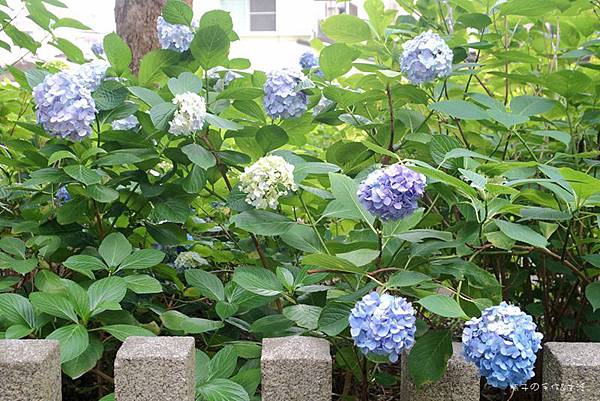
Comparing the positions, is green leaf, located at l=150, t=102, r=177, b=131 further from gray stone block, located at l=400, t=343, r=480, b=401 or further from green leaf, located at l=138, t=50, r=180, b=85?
gray stone block, located at l=400, t=343, r=480, b=401

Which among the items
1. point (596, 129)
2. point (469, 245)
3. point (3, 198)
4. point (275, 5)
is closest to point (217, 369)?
point (469, 245)

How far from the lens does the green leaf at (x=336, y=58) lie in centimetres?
130

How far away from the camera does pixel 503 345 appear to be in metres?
0.81

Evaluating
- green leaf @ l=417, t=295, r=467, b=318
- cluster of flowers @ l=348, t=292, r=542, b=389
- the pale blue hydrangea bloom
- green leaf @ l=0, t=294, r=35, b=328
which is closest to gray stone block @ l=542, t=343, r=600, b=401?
cluster of flowers @ l=348, t=292, r=542, b=389

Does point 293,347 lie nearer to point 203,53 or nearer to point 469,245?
point 469,245

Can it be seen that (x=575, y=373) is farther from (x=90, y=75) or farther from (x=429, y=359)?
(x=90, y=75)

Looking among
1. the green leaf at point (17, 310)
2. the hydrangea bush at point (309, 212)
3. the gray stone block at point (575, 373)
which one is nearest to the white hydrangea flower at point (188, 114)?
the hydrangea bush at point (309, 212)

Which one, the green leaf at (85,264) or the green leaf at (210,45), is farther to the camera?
the green leaf at (210,45)

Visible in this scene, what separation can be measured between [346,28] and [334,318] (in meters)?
0.71

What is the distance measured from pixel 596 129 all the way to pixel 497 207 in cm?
66

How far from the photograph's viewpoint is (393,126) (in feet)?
4.32

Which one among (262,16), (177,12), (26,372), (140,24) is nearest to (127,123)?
(177,12)

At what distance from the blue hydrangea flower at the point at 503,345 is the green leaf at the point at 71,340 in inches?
19.7

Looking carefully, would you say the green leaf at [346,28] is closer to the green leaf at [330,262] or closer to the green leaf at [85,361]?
the green leaf at [330,262]
